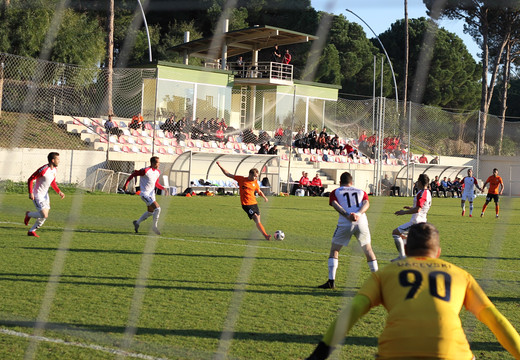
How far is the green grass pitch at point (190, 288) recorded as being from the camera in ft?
17.4

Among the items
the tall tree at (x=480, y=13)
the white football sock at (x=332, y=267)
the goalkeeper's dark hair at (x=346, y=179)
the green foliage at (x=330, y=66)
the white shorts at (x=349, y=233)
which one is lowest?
the white football sock at (x=332, y=267)

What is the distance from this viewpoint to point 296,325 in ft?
19.8

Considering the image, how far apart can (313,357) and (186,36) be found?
3959cm

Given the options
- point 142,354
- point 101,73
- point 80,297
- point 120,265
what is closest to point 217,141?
point 101,73

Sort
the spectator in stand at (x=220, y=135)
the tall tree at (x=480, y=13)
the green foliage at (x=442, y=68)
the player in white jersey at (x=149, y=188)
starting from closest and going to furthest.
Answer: the tall tree at (x=480, y=13) → the player in white jersey at (x=149, y=188) → the spectator in stand at (x=220, y=135) → the green foliage at (x=442, y=68)

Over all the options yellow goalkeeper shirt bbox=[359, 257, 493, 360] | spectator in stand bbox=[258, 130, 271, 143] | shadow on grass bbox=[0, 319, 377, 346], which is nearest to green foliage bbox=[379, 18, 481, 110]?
spectator in stand bbox=[258, 130, 271, 143]

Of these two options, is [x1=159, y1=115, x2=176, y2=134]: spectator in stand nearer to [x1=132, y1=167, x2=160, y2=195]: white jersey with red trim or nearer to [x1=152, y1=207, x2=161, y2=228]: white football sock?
[x1=132, y1=167, x2=160, y2=195]: white jersey with red trim

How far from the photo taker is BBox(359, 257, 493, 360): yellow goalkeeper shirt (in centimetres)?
290

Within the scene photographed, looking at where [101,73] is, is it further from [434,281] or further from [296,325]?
[434,281]

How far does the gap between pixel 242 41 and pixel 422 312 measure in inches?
1493

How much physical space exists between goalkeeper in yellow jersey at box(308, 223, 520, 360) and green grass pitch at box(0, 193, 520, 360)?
2.17 meters

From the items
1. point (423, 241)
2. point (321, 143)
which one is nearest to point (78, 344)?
point (423, 241)

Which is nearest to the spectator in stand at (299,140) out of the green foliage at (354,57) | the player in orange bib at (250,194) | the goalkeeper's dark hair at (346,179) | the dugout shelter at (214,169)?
the dugout shelter at (214,169)

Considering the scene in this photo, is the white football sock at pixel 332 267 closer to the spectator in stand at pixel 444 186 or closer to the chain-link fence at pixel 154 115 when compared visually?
the chain-link fence at pixel 154 115
